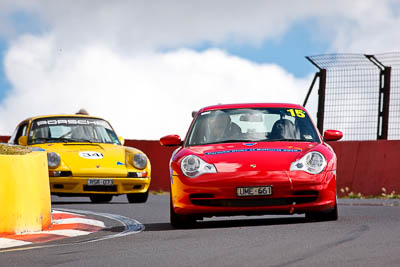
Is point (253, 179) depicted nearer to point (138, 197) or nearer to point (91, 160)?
point (91, 160)

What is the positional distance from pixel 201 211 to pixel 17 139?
7.27 m

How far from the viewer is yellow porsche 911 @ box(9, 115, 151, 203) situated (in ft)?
45.0

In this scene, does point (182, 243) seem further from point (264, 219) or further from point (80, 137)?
point (80, 137)

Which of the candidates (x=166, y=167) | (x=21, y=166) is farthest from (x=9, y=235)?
(x=166, y=167)

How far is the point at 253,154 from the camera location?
8977 mm

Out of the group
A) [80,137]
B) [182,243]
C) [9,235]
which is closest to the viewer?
[182,243]

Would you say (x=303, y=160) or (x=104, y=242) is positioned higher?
(x=303, y=160)

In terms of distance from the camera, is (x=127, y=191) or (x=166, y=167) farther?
(x=166, y=167)

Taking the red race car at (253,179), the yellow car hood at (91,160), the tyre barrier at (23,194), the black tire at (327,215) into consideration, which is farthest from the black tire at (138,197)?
the black tire at (327,215)

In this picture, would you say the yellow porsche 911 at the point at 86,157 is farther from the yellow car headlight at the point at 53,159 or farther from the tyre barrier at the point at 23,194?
the tyre barrier at the point at 23,194

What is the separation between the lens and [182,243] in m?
7.59

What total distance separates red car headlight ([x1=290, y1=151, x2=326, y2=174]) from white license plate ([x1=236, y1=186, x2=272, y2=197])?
338 millimetres

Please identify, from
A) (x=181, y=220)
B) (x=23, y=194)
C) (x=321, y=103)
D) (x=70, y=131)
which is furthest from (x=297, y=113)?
(x=321, y=103)

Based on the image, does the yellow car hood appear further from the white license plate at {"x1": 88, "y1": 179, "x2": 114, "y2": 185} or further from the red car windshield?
the red car windshield
